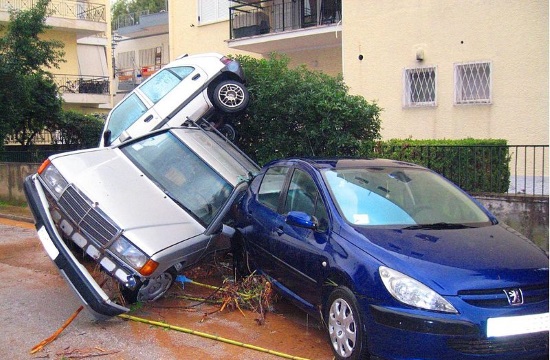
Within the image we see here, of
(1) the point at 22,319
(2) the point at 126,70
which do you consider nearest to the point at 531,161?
(1) the point at 22,319

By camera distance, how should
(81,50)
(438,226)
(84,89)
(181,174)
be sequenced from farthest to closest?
1. (81,50)
2. (84,89)
3. (181,174)
4. (438,226)

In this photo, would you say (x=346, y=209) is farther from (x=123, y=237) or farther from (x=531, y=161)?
(x=531, y=161)

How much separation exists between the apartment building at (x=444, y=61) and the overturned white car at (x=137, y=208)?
6.57 metres

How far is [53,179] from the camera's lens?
21.6ft

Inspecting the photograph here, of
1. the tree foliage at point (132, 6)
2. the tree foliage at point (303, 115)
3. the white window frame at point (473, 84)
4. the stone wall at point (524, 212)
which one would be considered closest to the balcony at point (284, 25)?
the white window frame at point (473, 84)

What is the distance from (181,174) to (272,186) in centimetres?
122

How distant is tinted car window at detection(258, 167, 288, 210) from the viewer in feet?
20.0

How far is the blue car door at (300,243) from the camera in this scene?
5020mm

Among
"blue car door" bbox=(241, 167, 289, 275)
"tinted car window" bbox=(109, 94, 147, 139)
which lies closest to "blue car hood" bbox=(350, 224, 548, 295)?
"blue car door" bbox=(241, 167, 289, 275)

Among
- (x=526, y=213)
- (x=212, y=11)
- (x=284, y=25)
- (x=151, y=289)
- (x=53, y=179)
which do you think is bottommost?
(x=151, y=289)

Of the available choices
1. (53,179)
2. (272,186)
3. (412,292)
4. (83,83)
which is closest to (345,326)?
(412,292)

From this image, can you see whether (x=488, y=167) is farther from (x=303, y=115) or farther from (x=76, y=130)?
(x=76, y=130)

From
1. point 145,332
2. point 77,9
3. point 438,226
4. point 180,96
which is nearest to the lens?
point 438,226

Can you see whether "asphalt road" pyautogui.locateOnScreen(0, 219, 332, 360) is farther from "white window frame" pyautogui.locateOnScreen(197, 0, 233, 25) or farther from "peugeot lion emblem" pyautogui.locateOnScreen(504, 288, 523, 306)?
"white window frame" pyautogui.locateOnScreen(197, 0, 233, 25)
